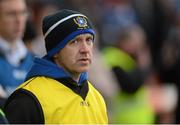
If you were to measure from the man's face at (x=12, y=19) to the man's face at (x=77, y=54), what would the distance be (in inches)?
70.4

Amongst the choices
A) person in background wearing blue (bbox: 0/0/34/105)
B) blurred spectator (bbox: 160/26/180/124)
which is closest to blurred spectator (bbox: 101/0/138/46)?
blurred spectator (bbox: 160/26/180/124)

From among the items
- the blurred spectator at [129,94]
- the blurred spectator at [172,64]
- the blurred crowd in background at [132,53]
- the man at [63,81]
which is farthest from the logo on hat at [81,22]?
the blurred spectator at [172,64]

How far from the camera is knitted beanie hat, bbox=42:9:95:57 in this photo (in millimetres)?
5422

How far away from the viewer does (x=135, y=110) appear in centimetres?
941

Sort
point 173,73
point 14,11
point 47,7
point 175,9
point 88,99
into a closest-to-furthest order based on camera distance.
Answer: point 88,99 → point 14,11 → point 173,73 → point 47,7 → point 175,9

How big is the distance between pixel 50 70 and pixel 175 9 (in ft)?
37.2

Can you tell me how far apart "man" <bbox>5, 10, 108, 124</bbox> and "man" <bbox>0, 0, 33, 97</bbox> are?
1609 mm

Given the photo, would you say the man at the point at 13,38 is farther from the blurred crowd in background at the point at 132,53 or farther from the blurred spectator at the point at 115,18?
the blurred spectator at the point at 115,18

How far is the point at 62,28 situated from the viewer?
5.45m

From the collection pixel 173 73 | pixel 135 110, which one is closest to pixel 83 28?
pixel 135 110

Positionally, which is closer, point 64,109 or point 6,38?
point 64,109

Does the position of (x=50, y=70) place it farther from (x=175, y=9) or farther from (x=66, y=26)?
(x=175, y=9)

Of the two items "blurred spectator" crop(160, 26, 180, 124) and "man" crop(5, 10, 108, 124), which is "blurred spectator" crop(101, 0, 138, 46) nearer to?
"blurred spectator" crop(160, 26, 180, 124)

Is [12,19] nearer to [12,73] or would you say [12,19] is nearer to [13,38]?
[13,38]
